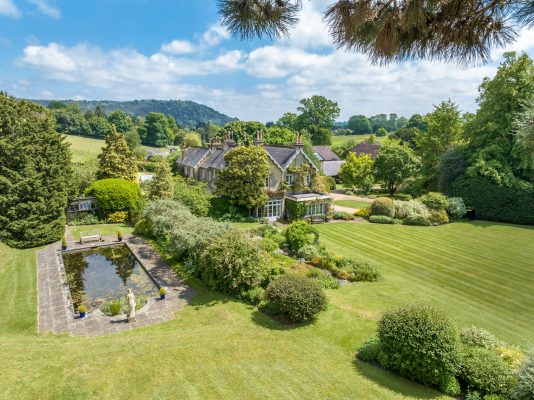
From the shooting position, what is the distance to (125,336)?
1155 centimetres

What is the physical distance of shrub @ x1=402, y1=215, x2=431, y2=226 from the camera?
30.0m

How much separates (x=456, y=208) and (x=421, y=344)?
27.6 metres

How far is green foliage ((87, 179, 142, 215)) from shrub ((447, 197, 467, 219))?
3107 centimetres

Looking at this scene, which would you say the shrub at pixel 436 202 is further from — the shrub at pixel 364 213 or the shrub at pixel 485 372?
the shrub at pixel 485 372

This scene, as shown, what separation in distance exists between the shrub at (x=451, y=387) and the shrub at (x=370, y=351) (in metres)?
1.96

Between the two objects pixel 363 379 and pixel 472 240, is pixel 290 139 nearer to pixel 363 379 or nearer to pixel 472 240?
pixel 472 240

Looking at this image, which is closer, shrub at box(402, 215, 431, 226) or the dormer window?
shrub at box(402, 215, 431, 226)

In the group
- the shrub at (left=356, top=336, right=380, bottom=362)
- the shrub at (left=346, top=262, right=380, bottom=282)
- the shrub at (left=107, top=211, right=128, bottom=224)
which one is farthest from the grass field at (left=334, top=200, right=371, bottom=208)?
the shrub at (left=356, top=336, right=380, bottom=362)

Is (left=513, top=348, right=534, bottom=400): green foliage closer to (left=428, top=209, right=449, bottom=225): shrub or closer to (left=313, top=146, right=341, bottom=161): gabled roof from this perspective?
(left=428, top=209, right=449, bottom=225): shrub

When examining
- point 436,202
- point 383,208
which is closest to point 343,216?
point 383,208

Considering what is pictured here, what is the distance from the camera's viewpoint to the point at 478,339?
10.2 metres

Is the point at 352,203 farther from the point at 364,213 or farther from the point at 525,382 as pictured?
the point at 525,382

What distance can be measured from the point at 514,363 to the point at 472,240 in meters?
19.0

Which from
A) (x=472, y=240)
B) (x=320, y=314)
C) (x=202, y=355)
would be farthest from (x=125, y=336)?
(x=472, y=240)
